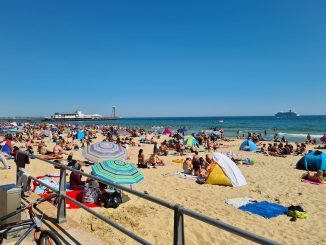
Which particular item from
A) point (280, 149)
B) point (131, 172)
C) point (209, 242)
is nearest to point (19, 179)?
point (131, 172)

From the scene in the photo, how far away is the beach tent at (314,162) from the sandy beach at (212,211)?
125cm

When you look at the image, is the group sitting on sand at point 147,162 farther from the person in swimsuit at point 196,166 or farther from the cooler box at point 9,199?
the cooler box at point 9,199

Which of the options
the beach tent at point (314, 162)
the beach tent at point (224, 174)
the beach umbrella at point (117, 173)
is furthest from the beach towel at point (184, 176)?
the beach tent at point (314, 162)

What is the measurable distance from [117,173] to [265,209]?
4.32 metres

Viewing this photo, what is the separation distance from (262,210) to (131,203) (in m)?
3.70

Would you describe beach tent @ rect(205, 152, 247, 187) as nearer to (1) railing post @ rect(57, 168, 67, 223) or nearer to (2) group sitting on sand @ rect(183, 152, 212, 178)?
(2) group sitting on sand @ rect(183, 152, 212, 178)

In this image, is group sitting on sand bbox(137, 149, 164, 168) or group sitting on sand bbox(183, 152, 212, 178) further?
group sitting on sand bbox(137, 149, 164, 168)

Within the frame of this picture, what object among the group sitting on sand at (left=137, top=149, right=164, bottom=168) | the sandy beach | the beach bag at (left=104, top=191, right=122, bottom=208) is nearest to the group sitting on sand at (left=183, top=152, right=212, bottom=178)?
the sandy beach

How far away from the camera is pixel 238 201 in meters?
9.22

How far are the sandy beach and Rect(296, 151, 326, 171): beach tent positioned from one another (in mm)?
1248

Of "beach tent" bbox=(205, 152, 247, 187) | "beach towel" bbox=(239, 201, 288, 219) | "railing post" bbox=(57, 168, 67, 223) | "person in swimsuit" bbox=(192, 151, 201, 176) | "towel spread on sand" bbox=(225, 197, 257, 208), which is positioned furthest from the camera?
"person in swimsuit" bbox=(192, 151, 201, 176)

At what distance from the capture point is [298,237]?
22.3 feet

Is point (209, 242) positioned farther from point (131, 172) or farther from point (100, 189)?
point (100, 189)

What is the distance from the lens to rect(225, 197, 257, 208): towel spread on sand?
29.4ft
